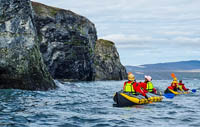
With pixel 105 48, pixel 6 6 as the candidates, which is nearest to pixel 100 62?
pixel 105 48

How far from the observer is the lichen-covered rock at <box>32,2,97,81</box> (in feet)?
208

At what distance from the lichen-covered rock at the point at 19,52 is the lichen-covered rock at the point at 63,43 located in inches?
1197

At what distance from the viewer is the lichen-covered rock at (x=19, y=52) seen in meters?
29.2

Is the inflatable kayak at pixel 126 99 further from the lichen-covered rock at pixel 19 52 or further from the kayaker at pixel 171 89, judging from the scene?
the lichen-covered rock at pixel 19 52

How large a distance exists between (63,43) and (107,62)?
38.4m

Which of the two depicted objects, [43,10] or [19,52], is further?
[43,10]

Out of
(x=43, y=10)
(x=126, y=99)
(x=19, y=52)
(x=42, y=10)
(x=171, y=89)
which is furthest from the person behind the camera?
(x=43, y=10)

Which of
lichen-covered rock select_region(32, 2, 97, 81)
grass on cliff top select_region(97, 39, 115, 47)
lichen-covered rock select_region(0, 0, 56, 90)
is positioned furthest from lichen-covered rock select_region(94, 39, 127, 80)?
lichen-covered rock select_region(0, 0, 56, 90)

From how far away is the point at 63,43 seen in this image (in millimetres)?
65562

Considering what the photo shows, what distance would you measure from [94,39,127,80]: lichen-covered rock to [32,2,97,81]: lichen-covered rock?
89.4 ft

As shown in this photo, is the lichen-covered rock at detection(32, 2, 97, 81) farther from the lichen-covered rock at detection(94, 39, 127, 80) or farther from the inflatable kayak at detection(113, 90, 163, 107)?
the inflatable kayak at detection(113, 90, 163, 107)

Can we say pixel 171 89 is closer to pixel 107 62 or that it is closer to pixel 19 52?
pixel 19 52

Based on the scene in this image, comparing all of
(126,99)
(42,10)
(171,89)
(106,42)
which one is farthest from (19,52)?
(106,42)

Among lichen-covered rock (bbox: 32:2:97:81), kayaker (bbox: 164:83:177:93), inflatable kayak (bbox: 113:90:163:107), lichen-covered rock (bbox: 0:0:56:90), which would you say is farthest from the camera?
lichen-covered rock (bbox: 32:2:97:81)
